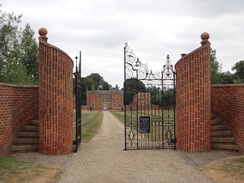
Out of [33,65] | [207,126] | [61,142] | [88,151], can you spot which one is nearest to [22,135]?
[61,142]

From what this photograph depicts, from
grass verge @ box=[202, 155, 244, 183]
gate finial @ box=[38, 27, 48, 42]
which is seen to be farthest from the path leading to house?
gate finial @ box=[38, 27, 48, 42]

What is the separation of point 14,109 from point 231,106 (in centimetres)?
794

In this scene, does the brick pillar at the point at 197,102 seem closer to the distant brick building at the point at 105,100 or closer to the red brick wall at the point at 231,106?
the red brick wall at the point at 231,106

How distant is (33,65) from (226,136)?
89.0ft

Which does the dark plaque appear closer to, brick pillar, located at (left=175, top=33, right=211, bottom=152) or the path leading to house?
the path leading to house

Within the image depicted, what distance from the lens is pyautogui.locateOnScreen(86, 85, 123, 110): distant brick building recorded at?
6856 centimetres

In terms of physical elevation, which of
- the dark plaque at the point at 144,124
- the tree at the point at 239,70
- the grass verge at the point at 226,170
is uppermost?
the tree at the point at 239,70

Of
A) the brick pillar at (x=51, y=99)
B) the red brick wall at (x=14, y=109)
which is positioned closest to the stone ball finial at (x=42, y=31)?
the brick pillar at (x=51, y=99)

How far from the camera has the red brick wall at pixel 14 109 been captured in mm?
7305

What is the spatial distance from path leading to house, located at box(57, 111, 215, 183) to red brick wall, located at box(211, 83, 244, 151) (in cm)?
231

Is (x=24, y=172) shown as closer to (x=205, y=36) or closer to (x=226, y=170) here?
(x=226, y=170)

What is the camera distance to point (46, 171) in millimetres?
5957

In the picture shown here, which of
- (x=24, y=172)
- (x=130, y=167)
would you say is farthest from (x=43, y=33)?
(x=130, y=167)

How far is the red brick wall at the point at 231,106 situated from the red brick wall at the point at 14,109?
7.27 meters
